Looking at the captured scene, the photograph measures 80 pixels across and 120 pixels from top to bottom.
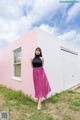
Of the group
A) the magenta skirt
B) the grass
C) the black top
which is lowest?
the grass

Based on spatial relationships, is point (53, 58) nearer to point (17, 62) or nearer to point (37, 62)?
point (37, 62)

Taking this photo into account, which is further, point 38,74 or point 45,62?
point 45,62

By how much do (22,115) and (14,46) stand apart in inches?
174

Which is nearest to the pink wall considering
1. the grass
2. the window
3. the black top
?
the window

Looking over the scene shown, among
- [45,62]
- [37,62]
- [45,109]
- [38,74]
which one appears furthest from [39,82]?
[45,62]

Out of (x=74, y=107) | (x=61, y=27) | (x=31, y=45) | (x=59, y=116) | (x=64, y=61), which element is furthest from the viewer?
(x=61, y=27)

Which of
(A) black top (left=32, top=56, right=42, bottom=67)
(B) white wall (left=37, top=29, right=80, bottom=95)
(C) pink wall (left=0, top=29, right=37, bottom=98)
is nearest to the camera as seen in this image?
(A) black top (left=32, top=56, right=42, bottom=67)

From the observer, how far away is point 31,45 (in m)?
5.61

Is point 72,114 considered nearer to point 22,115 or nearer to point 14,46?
point 22,115

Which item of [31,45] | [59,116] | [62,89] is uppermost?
[31,45]

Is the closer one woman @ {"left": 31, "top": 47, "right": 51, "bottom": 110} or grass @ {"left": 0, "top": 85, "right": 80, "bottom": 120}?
grass @ {"left": 0, "top": 85, "right": 80, "bottom": 120}

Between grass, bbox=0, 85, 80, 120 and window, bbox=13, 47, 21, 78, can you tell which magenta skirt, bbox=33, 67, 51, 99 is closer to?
grass, bbox=0, 85, 80, 120

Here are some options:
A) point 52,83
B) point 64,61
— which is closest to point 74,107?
point 52,83

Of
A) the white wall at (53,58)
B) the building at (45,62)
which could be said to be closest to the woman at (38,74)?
the building at (45,62)
